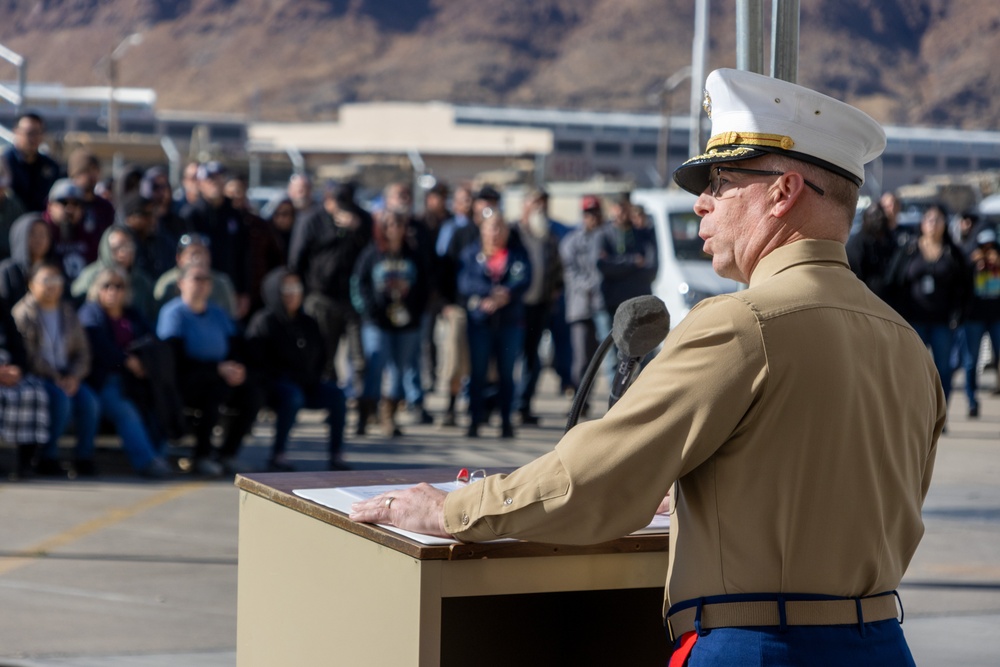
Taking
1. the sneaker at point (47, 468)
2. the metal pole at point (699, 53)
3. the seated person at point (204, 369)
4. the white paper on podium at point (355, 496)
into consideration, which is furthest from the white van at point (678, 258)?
the white paper on podium at point (355, 496)

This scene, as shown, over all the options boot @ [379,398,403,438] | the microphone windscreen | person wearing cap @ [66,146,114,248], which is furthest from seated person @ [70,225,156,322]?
the microphone windscreen

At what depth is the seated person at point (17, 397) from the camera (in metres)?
8.81

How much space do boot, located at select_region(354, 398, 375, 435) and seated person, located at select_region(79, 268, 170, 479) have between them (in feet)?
6.99

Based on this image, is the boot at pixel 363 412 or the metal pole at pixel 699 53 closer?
the boot at pixel 363 412

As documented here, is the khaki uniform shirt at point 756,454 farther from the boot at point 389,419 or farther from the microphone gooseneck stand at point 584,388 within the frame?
the boot at point 389,419

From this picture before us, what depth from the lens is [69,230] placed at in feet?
34.6

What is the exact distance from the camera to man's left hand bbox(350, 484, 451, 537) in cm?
250

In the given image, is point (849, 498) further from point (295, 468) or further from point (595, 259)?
point (595, 259)

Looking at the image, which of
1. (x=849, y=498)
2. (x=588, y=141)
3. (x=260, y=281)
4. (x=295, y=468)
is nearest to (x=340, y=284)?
(x=260, y=281)

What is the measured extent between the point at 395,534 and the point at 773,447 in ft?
2.32

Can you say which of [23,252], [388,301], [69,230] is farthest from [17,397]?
[388,301]

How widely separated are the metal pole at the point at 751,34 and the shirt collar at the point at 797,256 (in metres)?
1.39

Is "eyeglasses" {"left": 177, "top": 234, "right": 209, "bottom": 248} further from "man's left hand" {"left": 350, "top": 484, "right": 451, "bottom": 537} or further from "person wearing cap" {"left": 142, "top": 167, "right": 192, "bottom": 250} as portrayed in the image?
"man's left hand" {"left": 350, "top": 484, "right": 451, "bottom": 537}

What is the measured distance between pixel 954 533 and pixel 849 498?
6.19 meters
